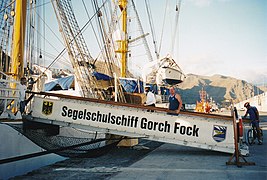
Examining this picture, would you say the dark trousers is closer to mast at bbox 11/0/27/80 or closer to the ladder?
the ladder

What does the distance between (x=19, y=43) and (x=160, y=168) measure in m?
5.89

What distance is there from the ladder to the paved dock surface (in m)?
0.51

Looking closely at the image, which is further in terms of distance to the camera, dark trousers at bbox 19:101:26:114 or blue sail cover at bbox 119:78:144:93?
blue sail cover at bbox 119:78:144:93

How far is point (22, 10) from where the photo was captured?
939cm

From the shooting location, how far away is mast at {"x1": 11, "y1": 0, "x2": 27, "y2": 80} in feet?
29.5

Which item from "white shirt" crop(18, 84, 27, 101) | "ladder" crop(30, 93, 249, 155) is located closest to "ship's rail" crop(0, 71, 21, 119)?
"white shirt" crop(18, 84, 27, 101)

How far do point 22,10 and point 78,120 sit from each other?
419 cm

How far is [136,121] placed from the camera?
8.09 meters

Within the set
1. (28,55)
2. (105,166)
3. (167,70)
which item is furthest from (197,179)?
(167,70)

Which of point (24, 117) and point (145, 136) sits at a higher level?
point (24, 117)

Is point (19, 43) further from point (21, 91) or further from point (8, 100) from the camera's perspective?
point (8, 100)

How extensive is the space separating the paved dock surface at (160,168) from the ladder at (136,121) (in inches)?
20.0

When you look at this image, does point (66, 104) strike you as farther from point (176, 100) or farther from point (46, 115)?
point (176, 100)

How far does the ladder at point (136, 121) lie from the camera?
800cm
